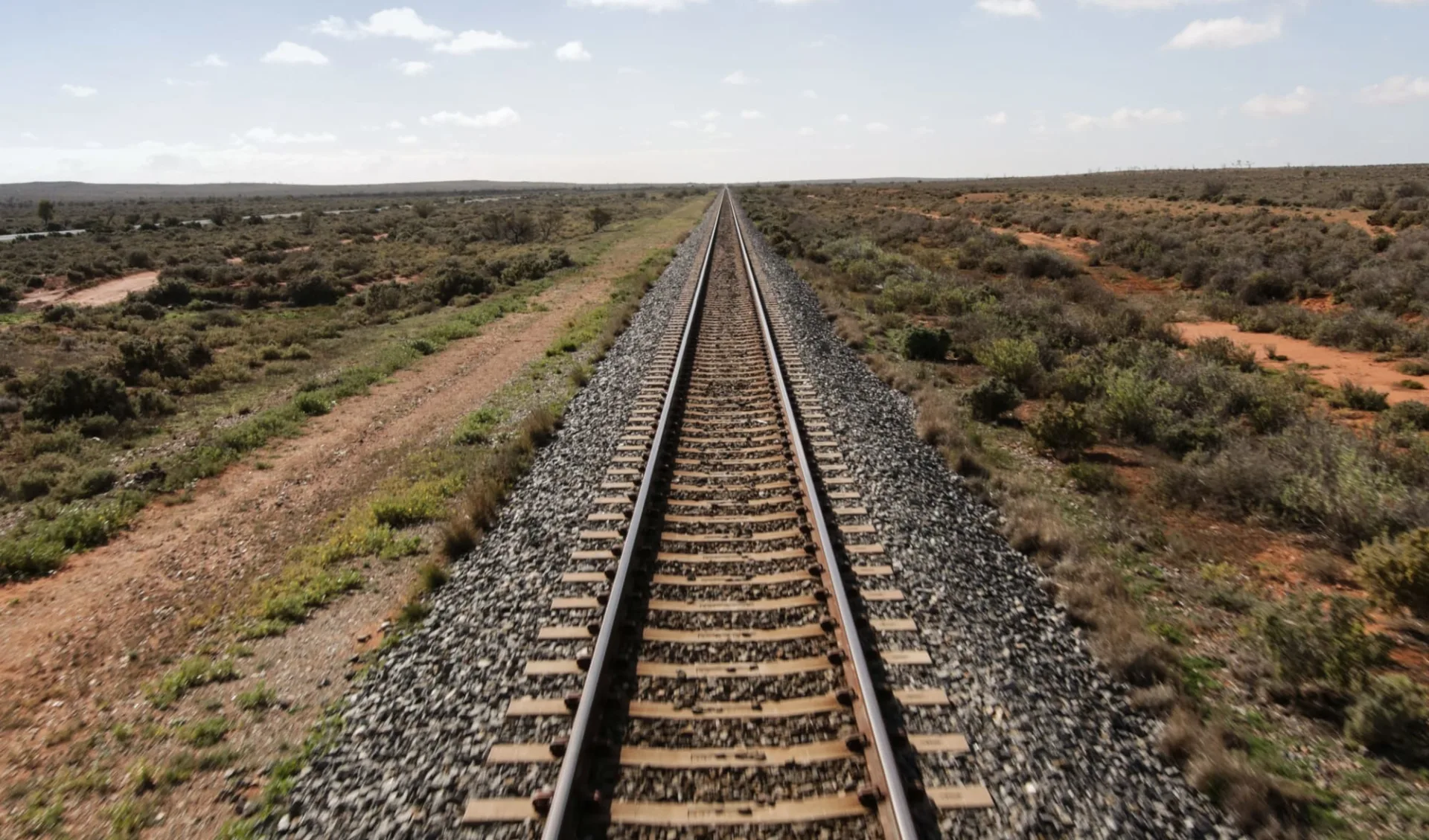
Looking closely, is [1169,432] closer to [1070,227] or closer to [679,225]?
[1070,227]

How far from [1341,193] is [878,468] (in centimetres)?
5819

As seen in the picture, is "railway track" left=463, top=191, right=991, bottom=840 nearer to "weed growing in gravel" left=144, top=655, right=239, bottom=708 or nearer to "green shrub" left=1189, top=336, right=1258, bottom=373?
"weed growing in gravel" left=144, top=655, right=239, bottom=708

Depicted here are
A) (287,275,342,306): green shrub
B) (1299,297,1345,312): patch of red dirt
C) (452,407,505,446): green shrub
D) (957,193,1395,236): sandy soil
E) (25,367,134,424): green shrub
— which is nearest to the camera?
(452,407,505,446): green shrub

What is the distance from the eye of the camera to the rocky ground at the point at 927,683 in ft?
→ 12.4

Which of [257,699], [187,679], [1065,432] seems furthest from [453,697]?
[1065,432]

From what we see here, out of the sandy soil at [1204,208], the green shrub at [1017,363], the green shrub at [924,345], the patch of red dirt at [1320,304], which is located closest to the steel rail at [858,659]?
the green shrub at [1017,363]

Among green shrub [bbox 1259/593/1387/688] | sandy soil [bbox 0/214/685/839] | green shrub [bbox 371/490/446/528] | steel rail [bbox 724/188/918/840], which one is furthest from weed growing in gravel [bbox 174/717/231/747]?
green shrub [bbox 1259/593/1387/688]

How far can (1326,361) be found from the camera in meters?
15.8

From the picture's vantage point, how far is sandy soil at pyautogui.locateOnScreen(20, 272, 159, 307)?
27.5 m

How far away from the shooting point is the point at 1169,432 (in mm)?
9656

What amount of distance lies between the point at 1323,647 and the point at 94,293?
131ft

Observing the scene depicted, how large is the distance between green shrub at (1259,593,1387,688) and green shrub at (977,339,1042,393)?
7670 millimetres

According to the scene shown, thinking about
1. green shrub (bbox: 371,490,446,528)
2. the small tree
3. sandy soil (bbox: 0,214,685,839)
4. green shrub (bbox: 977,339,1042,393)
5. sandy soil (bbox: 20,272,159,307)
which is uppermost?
the small tree

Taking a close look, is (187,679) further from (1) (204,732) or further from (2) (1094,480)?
(2) (1094,480)
